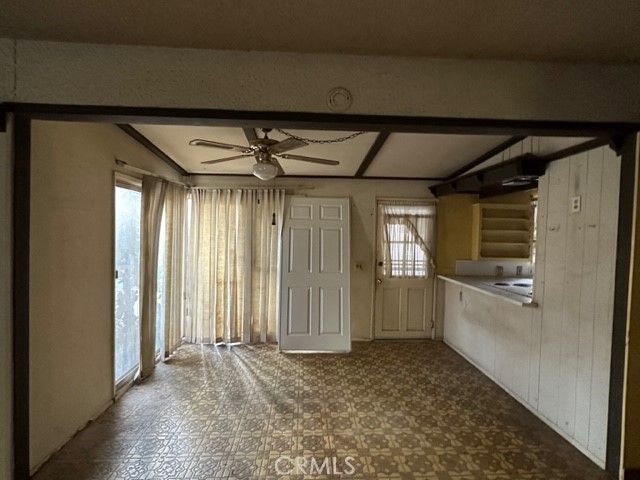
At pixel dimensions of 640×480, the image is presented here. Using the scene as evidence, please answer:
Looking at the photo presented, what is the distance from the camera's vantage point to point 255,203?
4.16 metres

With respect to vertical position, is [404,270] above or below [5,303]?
below

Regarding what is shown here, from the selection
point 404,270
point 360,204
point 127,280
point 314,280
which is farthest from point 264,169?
point 404,270

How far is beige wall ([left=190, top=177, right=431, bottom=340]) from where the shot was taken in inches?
167

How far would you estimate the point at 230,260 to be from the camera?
13.6 ft

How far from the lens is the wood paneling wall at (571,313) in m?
2.01

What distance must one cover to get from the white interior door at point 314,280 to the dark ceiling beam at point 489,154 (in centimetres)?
144

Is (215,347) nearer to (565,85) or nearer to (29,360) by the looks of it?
(29,360)

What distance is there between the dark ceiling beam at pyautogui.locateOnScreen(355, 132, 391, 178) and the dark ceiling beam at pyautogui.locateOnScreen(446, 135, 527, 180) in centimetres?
103

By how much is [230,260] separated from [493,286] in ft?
9.86

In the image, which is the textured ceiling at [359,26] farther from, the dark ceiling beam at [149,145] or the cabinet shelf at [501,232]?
the cabinet shelf at [501,232]

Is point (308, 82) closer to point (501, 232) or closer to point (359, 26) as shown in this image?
point (359, 26)

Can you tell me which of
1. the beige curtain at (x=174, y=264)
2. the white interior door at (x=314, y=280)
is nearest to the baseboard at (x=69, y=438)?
the beige curtain at (x=174, y=264)

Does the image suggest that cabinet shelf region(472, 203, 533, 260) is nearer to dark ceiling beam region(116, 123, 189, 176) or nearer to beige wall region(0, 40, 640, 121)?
beige wall region(0, 40, 640, 121)

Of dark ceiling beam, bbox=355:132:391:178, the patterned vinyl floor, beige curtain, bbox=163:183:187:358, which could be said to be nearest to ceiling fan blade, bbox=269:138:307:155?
dark ceiling beam, bbox=355:132:391:178
